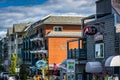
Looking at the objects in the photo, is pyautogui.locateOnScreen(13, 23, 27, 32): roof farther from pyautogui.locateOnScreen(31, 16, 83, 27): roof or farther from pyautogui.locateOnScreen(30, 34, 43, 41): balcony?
pyautogui.locateOnScreen(31, 16, 83, 27): roof

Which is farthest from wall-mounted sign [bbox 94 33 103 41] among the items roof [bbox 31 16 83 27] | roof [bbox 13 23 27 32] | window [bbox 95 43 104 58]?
roof [bbox 13 23 27 32]

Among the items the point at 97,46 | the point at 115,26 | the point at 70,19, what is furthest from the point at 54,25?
the point at 115,26

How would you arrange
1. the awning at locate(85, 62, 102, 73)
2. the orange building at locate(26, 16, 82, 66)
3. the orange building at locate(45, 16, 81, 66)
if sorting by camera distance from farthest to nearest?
the orange building at locate(26, 16, 82, 66)
the orange building at locate(45, 16, 81, 66)
the awning at locate(85, 62, 102, 73)

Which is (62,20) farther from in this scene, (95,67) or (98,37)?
(95,67)

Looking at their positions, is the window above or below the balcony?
below

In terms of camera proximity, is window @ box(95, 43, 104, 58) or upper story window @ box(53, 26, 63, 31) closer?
window @ box(95, 43, 104, 58)

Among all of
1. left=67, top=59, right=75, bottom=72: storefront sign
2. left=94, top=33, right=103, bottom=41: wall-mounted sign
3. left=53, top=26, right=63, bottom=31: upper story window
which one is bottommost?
left=67, top=59, right=75, bottom=72: storefront sign

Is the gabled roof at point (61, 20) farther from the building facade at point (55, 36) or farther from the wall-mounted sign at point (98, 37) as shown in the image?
the wall-mounted sign at point (98, 37)

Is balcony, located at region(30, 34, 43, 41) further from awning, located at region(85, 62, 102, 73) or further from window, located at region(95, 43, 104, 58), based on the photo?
awning, located at region(85, 62, 102, 73)

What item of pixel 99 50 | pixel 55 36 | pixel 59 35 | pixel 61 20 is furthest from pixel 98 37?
pixel 61 20

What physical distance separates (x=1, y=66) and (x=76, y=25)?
5186 cm

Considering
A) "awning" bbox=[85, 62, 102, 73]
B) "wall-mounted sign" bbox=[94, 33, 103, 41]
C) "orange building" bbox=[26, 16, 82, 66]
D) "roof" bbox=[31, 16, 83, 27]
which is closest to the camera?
"awning" bbox=[85, 62, 102, 73]

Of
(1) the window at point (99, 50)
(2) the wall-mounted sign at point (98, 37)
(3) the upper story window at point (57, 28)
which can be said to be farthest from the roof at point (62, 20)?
(2) the wall-mounted sign at point (98, 37)

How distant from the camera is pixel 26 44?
84.2 metres
